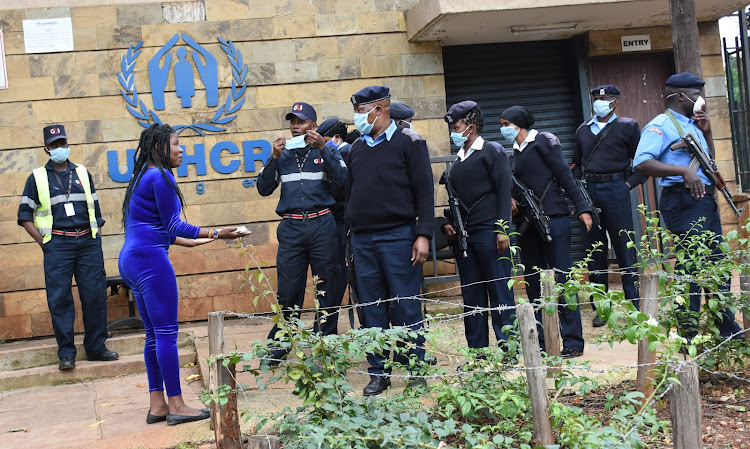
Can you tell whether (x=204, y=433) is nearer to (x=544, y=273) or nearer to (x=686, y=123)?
(x=544, y=273)

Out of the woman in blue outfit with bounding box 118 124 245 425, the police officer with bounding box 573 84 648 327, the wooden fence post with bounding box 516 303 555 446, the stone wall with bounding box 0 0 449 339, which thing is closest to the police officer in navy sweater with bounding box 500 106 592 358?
the police officer with bounding box 573 84 648 327

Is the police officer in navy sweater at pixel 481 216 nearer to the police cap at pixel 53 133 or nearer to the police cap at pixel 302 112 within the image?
the police cap at pixel 302 112

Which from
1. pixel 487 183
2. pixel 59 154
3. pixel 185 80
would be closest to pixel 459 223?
pixel 487 183

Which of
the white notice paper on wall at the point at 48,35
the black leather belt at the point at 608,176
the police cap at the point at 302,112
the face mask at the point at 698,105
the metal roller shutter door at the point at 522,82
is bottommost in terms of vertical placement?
the black leather belt at the point at 608,176

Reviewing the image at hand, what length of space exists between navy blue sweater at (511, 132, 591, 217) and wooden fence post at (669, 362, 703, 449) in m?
3.02

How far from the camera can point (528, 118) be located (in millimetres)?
6566

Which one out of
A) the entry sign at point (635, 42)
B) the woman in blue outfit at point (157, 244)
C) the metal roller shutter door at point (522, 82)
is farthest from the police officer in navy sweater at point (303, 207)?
the entry sign at point (635, 42)

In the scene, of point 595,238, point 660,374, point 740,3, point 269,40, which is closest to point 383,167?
point 660,374

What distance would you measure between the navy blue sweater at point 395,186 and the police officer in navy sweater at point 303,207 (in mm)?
858

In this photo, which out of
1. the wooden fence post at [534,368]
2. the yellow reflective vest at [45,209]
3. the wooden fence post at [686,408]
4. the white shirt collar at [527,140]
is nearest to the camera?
the wooden fence post at [686,408]

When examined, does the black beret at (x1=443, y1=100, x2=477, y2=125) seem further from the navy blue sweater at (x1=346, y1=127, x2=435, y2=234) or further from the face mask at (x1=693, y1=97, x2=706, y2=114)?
the face mask at (x1=693, y1=97, x2=706, y2=114)

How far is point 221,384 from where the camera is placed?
4285mm

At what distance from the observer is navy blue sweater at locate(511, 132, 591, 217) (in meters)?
6.42

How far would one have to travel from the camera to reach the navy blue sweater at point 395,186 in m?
5.57
